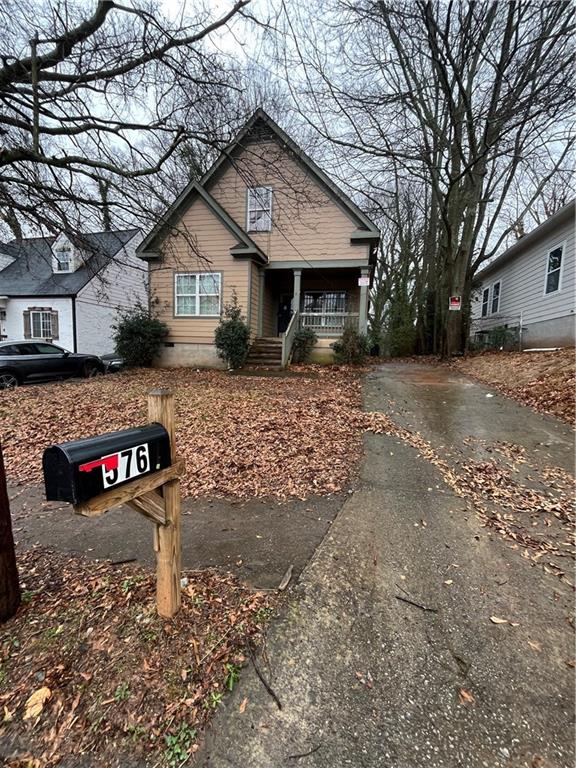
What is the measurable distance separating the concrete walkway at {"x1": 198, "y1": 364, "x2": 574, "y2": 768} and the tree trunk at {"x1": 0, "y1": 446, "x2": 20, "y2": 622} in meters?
1.33

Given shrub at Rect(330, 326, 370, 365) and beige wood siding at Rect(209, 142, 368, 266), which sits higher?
beige wood siding at Rect(209, 142, 368, 266)

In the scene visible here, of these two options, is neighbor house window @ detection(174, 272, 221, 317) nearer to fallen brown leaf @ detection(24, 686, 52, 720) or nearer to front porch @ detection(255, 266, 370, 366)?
front porch @ detection(255, 266, 370, 366)

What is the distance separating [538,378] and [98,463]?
29.2 feet

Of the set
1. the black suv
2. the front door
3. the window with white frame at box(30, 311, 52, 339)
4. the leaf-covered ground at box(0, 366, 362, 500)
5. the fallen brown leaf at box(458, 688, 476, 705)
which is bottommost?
the fallen brown leaf at box(458, 688, 476, 705)

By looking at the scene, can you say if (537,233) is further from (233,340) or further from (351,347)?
(233,340)

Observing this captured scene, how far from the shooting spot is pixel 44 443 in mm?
5141

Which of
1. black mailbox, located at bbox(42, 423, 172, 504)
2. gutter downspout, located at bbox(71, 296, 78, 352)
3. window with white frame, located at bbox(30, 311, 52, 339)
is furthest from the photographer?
window with white frame, located at bbox(30, 311, 52, 339)

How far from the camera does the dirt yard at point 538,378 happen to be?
20.9ft

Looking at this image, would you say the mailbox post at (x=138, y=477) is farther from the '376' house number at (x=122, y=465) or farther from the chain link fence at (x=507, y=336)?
the chain link fence at (x=507, y=336)

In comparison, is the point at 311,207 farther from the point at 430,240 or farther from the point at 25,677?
the point at 25,677

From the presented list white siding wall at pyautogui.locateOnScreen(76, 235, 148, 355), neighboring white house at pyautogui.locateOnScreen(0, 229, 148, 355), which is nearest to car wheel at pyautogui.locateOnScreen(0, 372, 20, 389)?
white siding wall at pyautogui.locateOnScreen(76, 235, 148, 355)

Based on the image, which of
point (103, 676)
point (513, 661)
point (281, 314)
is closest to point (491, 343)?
point (281, 314)

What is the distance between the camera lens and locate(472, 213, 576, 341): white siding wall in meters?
11.2

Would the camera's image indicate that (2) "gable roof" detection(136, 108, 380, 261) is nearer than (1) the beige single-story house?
Yes
